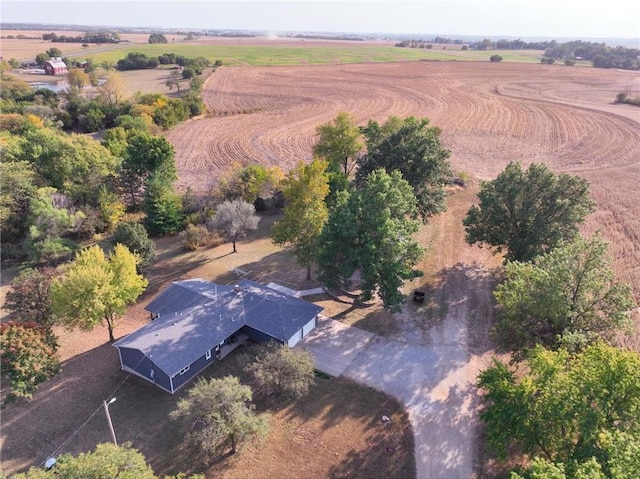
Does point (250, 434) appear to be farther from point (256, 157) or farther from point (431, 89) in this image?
point (431, 89)

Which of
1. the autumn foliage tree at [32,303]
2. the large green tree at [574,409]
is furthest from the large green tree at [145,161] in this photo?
the large green tree at [574,409]

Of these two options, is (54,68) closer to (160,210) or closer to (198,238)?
(160,210)

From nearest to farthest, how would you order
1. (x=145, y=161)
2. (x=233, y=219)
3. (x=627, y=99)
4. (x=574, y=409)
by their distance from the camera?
(x=574, y=409), (x=233, y=219), (x=145, y=161), (x=627, y=99)

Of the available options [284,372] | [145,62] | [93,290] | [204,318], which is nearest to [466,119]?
[204,318]

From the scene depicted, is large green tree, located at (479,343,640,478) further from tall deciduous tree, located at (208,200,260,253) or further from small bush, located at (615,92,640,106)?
small bush, located at (615,92,640,106)

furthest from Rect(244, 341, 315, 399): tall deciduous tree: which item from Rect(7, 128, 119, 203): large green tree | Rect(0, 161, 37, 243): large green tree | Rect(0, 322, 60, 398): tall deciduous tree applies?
Rect(7, 128, 119, 203): large green tree

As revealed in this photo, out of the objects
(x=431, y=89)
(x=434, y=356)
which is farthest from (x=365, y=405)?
(x=431, y=89)
